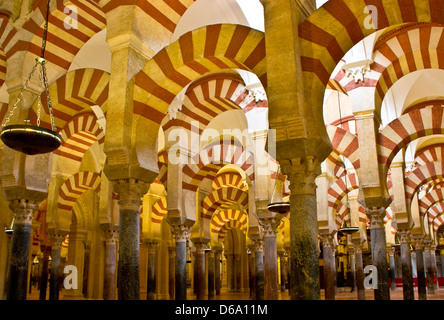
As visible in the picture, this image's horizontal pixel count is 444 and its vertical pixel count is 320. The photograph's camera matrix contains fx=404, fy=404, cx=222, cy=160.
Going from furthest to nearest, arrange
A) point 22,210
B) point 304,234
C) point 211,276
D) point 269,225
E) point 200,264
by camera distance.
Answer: point 211,276 → point 200,264 → point 269,225 → point 22,210 → point 304,234

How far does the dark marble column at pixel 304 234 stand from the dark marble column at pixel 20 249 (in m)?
3.62

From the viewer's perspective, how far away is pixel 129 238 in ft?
14.9

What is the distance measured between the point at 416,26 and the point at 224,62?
3.25 meters

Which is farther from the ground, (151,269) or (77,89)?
(77,89)

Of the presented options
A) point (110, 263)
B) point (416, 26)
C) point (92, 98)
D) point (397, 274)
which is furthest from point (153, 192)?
point (397, 274)

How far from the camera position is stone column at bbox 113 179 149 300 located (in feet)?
14.5

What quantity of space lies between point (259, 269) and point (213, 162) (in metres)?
2.63

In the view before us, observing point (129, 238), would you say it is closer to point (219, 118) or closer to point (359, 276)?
point (219, 118)

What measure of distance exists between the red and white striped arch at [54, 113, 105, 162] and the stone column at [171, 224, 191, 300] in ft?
9.16

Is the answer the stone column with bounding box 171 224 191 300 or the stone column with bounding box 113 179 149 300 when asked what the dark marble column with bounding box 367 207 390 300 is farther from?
the stone column with bounding box 113 179 149 300

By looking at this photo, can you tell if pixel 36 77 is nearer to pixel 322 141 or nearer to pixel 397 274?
pixel 322 141

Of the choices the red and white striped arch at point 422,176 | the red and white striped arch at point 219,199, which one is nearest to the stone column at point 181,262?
the red and white striped arch at point 219,199

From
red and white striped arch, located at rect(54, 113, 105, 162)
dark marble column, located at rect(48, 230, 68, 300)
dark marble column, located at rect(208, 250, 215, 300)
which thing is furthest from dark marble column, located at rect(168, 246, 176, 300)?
red and white striped arch, located at rect(54, 113, 105, 162)

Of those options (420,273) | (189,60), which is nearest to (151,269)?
(420,273)
